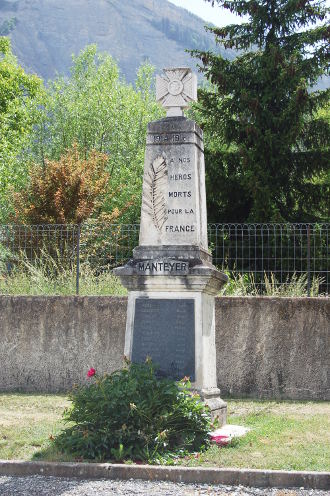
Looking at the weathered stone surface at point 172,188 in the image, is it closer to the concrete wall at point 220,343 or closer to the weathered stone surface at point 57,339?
the concrete wall at point 220,343

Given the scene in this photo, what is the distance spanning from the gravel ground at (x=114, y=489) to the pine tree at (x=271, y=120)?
32.3ft

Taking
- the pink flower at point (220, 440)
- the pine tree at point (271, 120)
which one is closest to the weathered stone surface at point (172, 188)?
the pink flower at point (220, 440)

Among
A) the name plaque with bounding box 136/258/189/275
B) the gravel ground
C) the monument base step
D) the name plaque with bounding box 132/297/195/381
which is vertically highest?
the name plaque with bounding box 136/258/189/275

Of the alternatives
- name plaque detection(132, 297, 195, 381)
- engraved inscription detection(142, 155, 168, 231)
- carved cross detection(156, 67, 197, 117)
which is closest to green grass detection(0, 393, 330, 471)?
name plaque detection(132, 297, 195, 381)

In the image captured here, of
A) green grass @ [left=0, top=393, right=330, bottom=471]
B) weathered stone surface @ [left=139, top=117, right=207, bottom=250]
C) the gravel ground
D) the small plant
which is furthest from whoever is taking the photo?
weathered stone surface @ [left=139, top=117, right=207, bottom=250]

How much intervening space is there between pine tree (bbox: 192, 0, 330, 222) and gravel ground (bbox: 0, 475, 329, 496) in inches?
387

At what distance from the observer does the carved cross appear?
8438 millimetres

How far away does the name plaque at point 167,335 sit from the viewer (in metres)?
7.74

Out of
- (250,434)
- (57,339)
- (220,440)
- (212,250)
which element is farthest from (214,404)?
(212,250)

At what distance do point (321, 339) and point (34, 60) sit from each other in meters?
180

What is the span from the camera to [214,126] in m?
16.8

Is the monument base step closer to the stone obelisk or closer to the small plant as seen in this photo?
the stone obelisk

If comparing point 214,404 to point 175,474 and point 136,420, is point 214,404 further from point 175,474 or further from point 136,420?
point 175,474

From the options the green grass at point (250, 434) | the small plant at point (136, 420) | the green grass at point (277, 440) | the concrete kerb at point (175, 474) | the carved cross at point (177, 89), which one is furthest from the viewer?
the carved cross at point (177, 89)
